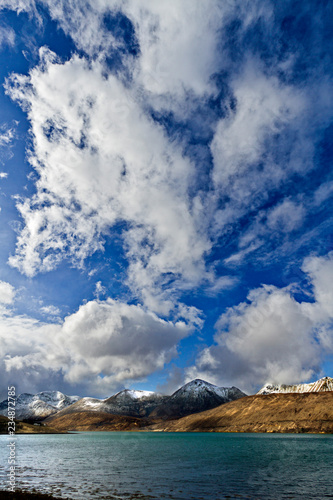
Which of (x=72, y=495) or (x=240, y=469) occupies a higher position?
(x=72, y=495)

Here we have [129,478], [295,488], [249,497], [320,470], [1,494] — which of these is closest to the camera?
[1,494]

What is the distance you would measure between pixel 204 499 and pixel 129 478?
58.8ft

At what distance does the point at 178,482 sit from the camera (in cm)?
4284

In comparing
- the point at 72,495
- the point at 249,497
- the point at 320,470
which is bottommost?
the point at 320,470

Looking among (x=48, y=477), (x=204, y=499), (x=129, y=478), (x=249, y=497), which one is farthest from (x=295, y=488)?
(x=48, y=477)

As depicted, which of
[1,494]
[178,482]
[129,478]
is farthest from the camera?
[129,478]

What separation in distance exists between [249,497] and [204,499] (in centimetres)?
534

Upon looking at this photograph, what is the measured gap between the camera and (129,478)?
46062mm

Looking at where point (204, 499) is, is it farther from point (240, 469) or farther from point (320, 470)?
point (320, 470)

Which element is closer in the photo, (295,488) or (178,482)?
(295,488)

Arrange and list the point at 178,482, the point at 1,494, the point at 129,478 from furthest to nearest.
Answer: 1. the point at 129,478
2. the point at 178,482
3. the point at 1,494

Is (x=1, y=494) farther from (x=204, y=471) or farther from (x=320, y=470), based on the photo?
(x=320, y=470)

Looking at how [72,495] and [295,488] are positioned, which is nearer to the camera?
[72,495]

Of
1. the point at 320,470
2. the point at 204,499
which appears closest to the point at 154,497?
the point at 204,499
